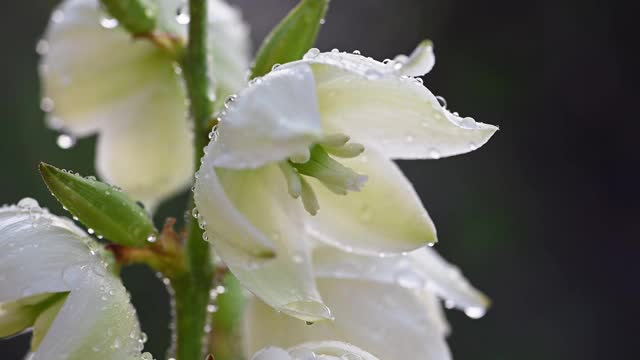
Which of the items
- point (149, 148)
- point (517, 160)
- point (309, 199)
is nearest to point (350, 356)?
point (309, 199)

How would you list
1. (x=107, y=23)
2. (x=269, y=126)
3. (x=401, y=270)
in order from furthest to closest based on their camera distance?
(x=107, y=23)
(x=401, y=270)
(x=269, y=126)

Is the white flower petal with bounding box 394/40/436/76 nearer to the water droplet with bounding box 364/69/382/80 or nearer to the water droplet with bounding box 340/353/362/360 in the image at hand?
the water droplet with bounding box 364/69/382/80

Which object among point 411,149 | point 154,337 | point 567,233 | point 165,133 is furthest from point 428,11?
point 411,149

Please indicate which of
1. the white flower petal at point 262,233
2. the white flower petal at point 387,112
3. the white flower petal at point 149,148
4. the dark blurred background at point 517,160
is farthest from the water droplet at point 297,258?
the dark blurred background at point 517,160

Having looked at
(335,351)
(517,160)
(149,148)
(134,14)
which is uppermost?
(134,14)

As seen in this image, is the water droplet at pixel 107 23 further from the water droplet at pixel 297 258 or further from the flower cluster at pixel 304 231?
the water droplet at pixel 297 258

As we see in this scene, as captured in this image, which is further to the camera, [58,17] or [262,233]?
[58,17]

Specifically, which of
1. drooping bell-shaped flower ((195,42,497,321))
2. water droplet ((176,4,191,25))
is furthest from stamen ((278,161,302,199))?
water droplet ((176,4,191,25))

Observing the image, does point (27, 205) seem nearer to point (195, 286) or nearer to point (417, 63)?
point (195, 286)

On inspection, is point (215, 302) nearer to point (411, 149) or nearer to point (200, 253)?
point (200, 253)
